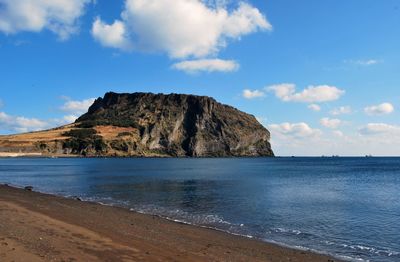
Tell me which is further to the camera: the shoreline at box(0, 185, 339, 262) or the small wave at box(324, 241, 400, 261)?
the small wave at box(324, 241, 400, 261)

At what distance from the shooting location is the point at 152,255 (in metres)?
18.2

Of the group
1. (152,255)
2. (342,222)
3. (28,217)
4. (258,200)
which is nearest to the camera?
(152,255)

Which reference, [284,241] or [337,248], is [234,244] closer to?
[284,241]

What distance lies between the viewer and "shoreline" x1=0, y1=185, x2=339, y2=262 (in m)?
17.5

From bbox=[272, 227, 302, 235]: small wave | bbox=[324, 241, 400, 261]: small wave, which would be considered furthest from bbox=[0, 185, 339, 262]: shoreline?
bbox=[272, 227, 302, 235]: small wave

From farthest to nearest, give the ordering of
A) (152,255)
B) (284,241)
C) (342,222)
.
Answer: (342,222)
(284,241)
(152,255)

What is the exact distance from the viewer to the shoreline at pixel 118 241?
1745 centimetres

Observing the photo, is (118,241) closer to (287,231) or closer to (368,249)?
(287,231)

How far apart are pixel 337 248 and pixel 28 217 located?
1973cm

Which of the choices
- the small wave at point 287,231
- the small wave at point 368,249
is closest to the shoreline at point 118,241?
the small wave at point 368,249

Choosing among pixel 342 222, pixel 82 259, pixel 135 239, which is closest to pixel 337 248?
pixel 342 222

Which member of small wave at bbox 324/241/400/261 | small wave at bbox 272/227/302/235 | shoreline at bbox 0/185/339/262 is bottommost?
small wave at bbox 324/241/400/261

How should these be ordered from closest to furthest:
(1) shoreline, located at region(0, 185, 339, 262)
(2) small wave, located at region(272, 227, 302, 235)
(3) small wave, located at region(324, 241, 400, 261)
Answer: (1) shoreline, located at region(0, 185, 339, 262)
(3) small wave, located at region(324, 241, 400, 261)
(2) small wave, located at region(272, 227, 302, 235)

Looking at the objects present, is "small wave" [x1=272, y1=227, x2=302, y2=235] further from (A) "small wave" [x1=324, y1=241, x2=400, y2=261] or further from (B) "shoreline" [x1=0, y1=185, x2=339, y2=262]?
(B) "shoreline" [x1=0, y1=185, x2=339, y2=262]
